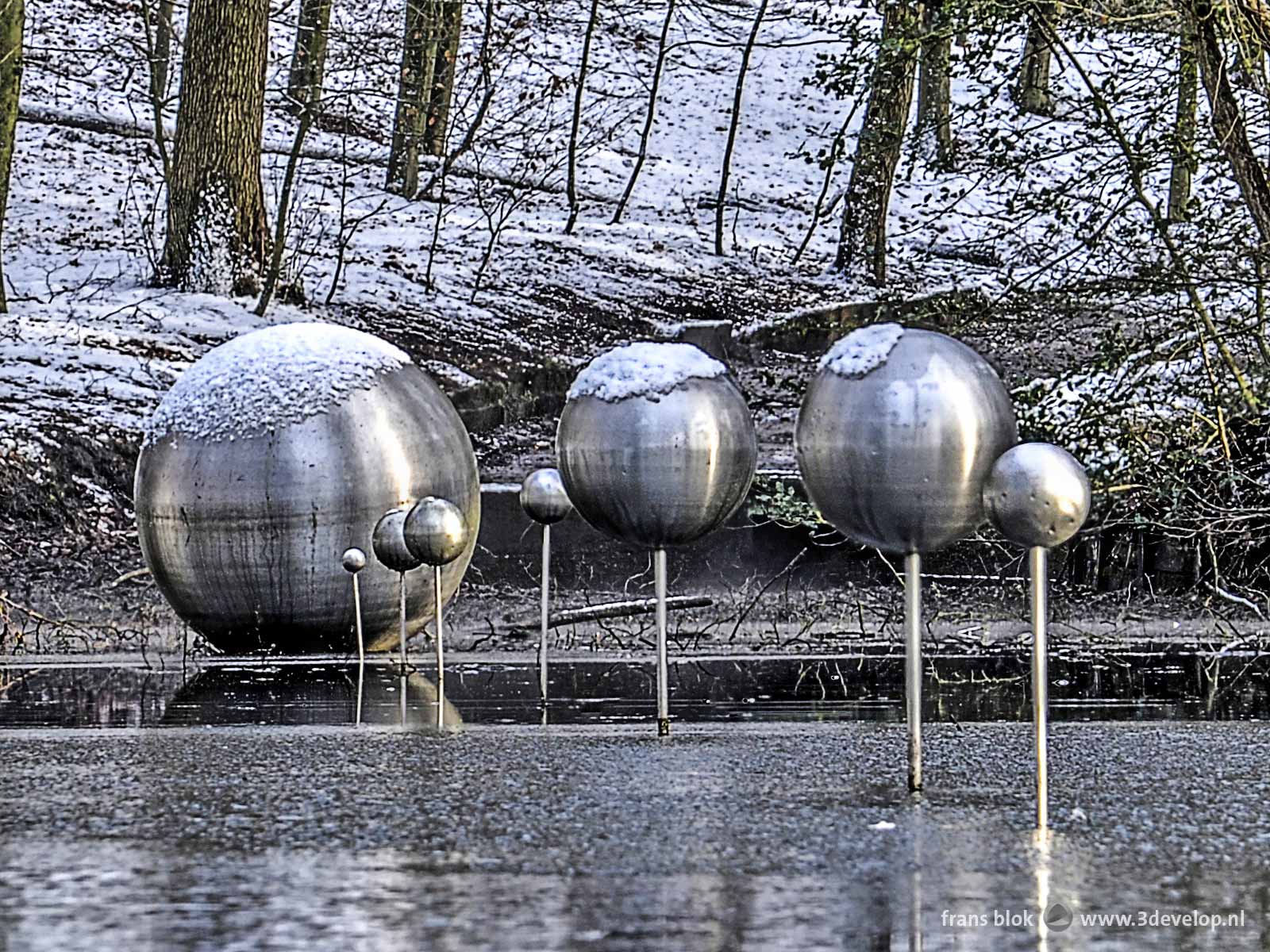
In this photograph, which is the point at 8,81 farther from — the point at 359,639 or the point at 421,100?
the point at 359,639

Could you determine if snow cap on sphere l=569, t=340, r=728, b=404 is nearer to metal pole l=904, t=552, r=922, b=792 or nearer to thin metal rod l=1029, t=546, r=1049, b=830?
metal pole l=904, t=552, r=922, b=792

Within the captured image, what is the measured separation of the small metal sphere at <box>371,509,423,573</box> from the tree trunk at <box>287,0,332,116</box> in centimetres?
1013

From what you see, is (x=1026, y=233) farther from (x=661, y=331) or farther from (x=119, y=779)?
(x=119, y=779)

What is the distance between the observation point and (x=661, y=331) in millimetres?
22766

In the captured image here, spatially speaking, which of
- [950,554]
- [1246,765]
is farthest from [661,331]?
[1246,765]

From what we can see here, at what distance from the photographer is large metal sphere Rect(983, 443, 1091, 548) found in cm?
511

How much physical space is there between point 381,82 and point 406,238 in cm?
377

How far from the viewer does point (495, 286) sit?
79.7ft

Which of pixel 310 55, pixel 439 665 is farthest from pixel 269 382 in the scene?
pixel 310 55

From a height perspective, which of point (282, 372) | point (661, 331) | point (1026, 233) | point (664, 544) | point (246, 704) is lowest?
point (246, 704)

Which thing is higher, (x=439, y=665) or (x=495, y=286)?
(x=495, y=286)

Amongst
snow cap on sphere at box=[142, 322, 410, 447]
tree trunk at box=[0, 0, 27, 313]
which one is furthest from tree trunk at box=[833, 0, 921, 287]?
tree trunk at box=[0, 0, 27, 313]

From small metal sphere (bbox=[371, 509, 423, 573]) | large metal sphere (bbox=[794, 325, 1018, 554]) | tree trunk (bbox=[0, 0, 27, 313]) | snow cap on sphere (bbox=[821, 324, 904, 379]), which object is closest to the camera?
large metal sphere (bbox=[794, 325, 1018, 554])

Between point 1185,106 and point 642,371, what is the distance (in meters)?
5.75
